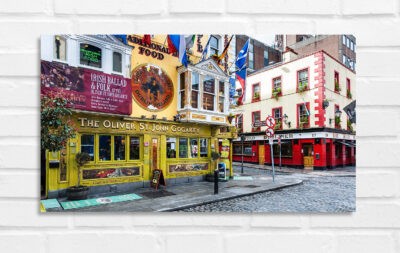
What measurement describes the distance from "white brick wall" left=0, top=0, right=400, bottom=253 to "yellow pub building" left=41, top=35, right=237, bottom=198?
20cm

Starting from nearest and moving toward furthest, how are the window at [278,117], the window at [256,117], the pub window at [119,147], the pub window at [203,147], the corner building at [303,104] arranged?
the corner building at [303,104] → the window at [278,117] → the window at [256,117] → the pub window at [119,147] → the pub window at [203,147]

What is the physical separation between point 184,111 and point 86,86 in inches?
89.6

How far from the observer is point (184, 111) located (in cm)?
441

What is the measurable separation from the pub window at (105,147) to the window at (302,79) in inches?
116

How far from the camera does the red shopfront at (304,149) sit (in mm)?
2502

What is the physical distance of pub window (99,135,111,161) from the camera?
3.49 metres

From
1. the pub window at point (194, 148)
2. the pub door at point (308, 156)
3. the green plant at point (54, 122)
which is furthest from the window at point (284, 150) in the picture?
the green plant at point (54, 122)

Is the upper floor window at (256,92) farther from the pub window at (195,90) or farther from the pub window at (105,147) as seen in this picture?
the pub window at (105,147)

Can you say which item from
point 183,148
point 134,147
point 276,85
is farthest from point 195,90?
point 276,85

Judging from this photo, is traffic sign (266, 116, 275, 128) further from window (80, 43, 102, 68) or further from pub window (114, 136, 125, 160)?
pub window (114, 136, 125, 160)

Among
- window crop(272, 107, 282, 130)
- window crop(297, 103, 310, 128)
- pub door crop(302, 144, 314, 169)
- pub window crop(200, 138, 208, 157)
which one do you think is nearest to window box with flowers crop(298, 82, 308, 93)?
window crop(297, 103, 310, 128)
